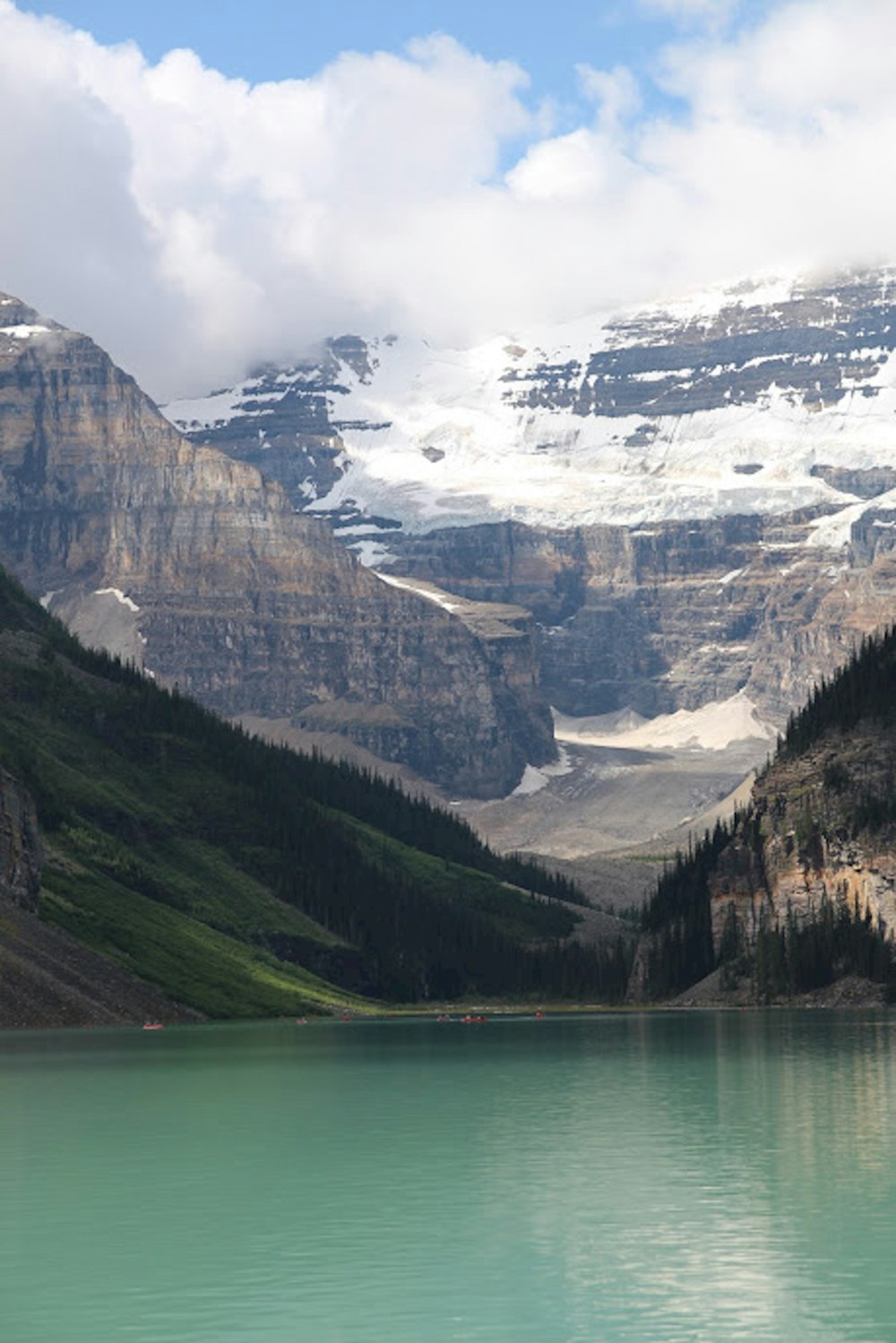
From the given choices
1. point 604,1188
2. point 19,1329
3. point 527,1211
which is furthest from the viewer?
point 604,1188

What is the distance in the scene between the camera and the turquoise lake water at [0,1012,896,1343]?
72188 mm

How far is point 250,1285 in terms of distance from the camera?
77.6 meters

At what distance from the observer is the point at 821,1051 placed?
180 metres

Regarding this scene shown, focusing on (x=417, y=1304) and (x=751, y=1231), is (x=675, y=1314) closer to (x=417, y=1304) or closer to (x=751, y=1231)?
(x=417, y=1304)

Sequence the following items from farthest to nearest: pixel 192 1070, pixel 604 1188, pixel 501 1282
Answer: pixel 192 1070
pixel 604 1188
pixel 501 1282

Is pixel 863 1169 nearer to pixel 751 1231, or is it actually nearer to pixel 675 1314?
pixel 751 1231

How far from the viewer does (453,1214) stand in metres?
91.2

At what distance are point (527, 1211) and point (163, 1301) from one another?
67.2ft

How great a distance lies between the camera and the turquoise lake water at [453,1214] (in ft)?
237

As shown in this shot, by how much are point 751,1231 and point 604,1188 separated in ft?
43.2

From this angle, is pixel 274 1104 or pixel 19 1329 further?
pixel 274 1104

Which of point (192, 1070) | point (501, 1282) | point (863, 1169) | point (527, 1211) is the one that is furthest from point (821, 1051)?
point (501, 1282)

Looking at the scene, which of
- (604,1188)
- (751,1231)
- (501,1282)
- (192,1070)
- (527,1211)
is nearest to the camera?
(501,1282)

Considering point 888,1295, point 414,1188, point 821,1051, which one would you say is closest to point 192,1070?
point 821,1051
